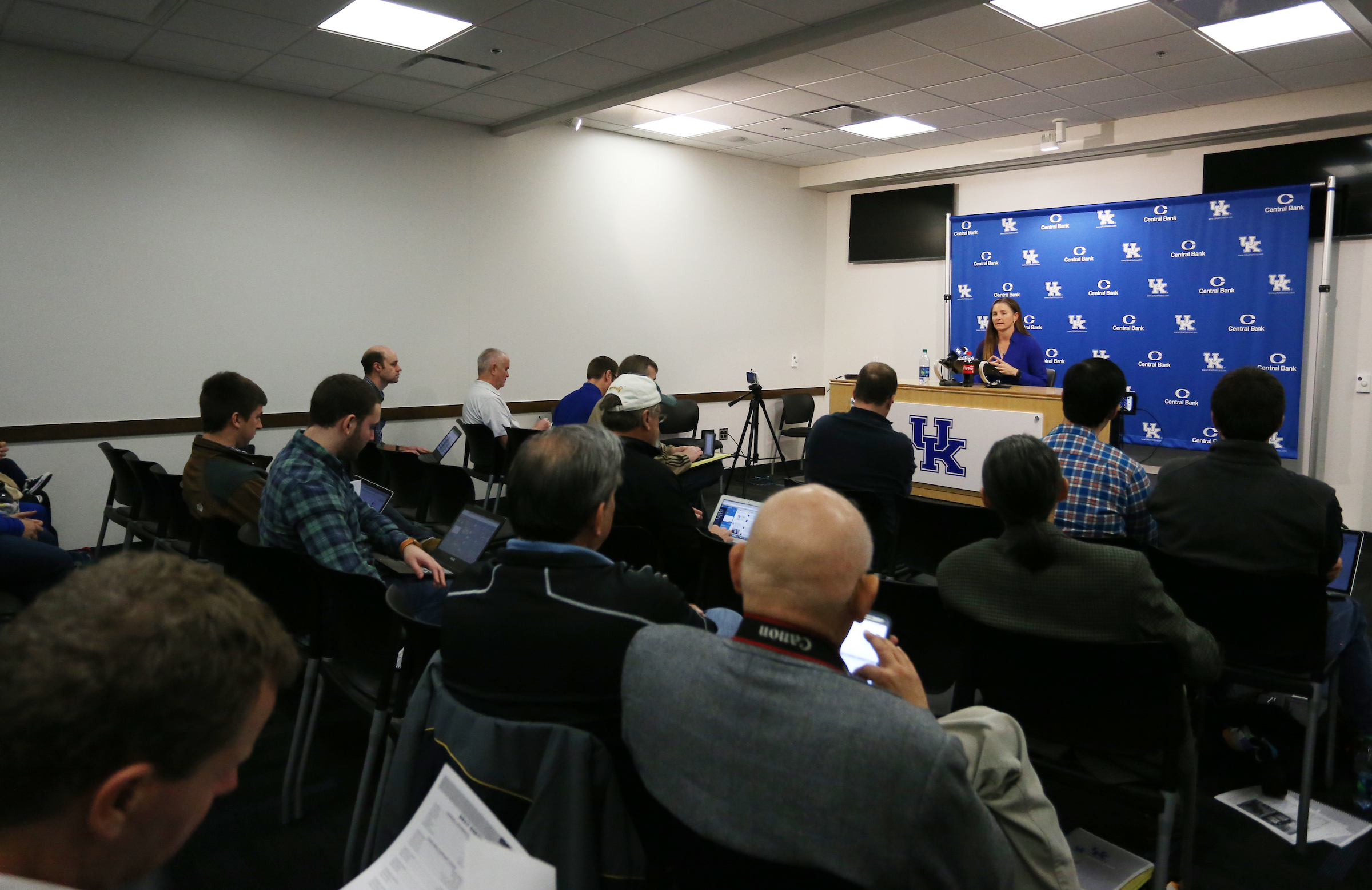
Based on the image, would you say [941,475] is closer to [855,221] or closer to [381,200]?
[855,221]

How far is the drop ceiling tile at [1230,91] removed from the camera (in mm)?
5750

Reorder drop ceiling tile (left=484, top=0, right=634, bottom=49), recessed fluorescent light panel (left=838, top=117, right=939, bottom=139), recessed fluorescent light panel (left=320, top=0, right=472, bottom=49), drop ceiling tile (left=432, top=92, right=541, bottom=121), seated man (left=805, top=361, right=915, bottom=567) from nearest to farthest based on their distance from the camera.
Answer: seated man (left=805, top=361, right=915, bottom=567) → drop ceiling tile (left=484, top=0, right=634, bottom=49) → recessed fluorescent light panel (left=320, top=0, right=472, bottom=49) → drop ceiling tile (left=432, top=92, right=541, bottom=121) → recessed fluorescent light panel (left=838, top=117, right=939, bottom=139)

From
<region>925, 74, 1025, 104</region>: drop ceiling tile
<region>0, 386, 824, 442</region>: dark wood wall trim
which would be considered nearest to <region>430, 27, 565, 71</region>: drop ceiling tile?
<region>0, 386, 824, 442</region>: dark wood wall trim

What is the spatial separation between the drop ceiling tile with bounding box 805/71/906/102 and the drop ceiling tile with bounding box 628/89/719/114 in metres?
0.83

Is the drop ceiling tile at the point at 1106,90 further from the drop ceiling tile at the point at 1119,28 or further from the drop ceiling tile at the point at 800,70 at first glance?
the drop ceiling tile at the point at 800,70

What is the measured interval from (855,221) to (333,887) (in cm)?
820

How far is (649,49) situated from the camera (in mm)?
4965

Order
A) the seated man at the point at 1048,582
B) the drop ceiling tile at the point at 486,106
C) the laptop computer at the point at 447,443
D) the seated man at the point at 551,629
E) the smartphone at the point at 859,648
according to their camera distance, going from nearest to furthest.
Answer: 1. the seated man at the point at 551,629
2. the smartphone at the point at 859,648
3. the seated man at the point at 1048,582
4. the laptop computer at the point at 447,443
5. the drop ceiling tile at the point at 486,106

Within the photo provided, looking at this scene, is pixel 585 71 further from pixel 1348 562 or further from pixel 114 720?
pixel 114 720

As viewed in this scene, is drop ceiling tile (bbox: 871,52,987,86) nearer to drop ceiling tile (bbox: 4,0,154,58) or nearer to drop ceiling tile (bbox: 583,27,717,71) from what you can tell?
drop ceiling tile (bbox: 583,27,717,71)

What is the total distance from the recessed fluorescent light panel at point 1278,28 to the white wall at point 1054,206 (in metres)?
1.54

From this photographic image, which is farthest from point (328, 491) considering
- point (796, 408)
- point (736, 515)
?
point (796, 408)

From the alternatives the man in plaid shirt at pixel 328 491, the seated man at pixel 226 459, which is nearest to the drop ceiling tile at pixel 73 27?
the seated man at pixel 226 459

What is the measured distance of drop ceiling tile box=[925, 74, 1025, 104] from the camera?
572 centimetres
